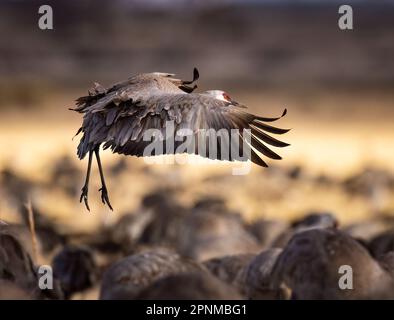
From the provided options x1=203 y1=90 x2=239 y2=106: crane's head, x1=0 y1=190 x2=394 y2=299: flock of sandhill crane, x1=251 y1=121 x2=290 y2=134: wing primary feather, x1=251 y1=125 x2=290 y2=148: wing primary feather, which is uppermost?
x1=203 y1=90 x2=239 y2=106: crane's head

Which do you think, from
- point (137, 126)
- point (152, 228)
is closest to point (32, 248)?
point (137, 126)

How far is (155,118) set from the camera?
335 inches

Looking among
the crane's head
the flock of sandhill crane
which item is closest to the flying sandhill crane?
the crane's head

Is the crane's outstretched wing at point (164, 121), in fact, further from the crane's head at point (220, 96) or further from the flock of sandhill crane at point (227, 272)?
the flock of sandhill crane at point (227, 272)

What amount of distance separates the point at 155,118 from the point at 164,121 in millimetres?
120

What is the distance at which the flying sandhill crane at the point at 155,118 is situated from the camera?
8383mm

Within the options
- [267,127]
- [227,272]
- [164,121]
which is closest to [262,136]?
[267,127]

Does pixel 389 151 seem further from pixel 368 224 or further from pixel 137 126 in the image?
pixel 137 126

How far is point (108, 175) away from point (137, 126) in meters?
14.7

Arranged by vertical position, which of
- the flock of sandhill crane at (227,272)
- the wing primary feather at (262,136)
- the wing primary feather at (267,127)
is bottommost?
the flock of sandhill crane at (227,272)

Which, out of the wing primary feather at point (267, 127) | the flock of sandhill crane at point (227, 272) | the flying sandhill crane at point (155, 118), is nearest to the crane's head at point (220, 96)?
the flying sandhill crane at point (155, 118)

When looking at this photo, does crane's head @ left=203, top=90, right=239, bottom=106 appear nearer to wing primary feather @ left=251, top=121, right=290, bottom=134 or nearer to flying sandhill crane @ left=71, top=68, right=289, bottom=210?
flying sandhill crane @ left=71, top=68, right=289, bottom=210

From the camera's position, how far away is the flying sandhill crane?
330 inches

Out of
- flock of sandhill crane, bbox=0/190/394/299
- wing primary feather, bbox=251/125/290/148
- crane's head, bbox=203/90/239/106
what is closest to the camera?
flock of sandhill crane, bbox=0/190/394/299
